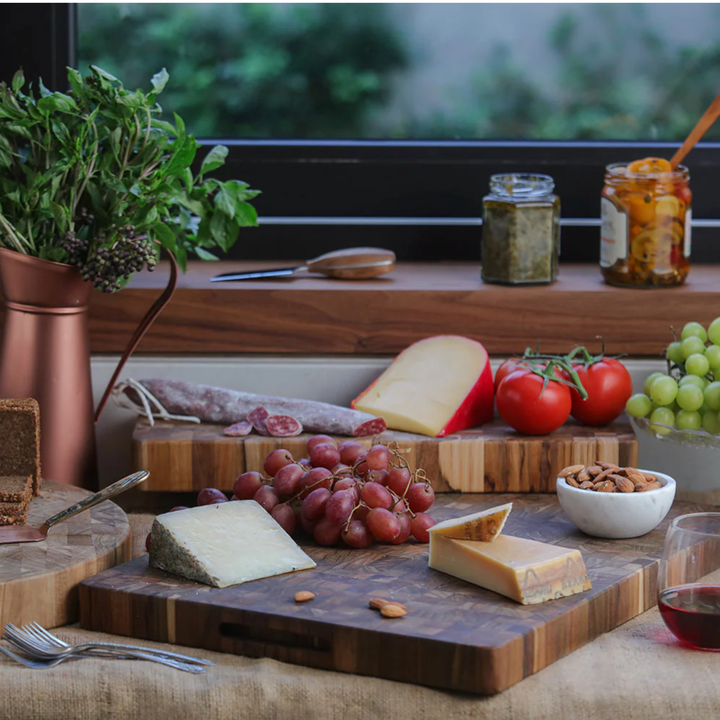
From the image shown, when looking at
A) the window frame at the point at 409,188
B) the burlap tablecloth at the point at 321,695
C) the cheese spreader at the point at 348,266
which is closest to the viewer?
the burlap tablecloth at the point at 321,695

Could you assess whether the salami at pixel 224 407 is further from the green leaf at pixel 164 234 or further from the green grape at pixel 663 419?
→ the green grape at pixel 663 419

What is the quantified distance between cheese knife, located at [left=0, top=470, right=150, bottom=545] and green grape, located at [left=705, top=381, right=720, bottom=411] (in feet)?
2.39

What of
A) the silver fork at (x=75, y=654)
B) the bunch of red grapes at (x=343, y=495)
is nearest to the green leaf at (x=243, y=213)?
the bunch of red grapes at (x=343, y=495)

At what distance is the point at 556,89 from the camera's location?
201 centimetres

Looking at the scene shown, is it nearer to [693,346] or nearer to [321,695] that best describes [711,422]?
[693,346]

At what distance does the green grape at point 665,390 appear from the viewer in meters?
1.47

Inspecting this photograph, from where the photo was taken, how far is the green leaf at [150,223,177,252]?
1.49 meters

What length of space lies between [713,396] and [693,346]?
0.28 ft

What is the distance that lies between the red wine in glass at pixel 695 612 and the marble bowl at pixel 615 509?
0.21 metres

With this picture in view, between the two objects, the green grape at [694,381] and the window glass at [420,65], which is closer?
the green grape at [694,381]

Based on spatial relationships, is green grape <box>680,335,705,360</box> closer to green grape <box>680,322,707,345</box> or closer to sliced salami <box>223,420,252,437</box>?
green grape <box>680,322,707,345</box>

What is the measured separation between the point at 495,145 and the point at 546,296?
0.40m

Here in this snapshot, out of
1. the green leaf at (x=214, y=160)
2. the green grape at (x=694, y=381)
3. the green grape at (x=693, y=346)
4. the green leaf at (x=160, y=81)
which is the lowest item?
the green grape at (x=694, y=381)

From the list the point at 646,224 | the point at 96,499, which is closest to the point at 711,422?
the point at 646,224
